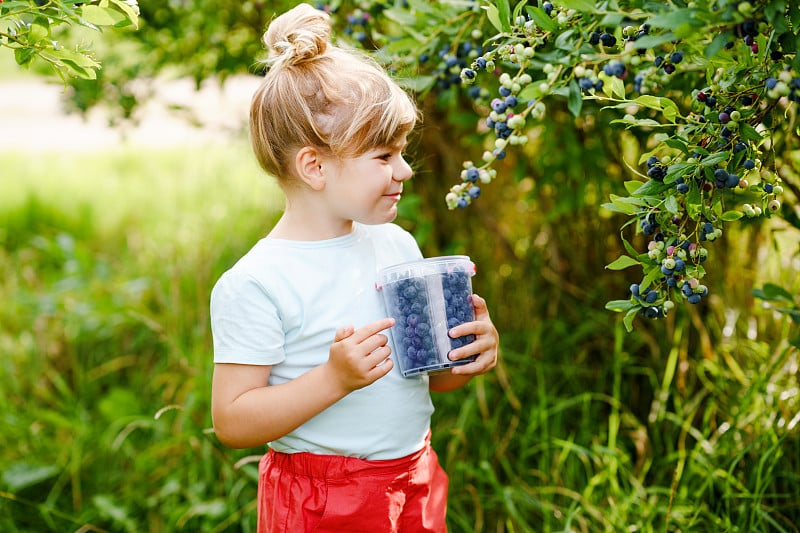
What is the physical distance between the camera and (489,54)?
1425 mm

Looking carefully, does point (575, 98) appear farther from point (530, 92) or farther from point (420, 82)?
point (420, 82)

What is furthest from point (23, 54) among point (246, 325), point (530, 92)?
point (530, 92)

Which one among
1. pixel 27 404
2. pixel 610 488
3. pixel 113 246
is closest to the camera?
pixel 610 488

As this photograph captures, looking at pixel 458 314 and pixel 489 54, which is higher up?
pixel 489 54

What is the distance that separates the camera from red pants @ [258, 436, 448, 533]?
1.60m

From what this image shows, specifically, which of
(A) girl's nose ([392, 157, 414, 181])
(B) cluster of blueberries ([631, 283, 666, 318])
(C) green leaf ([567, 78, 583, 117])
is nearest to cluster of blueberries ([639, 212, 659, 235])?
(B) cluster of blueberries ([631, 283, 666, 318])

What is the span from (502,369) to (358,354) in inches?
57.5

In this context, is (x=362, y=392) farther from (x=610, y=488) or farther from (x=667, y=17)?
(x=610, y=488)

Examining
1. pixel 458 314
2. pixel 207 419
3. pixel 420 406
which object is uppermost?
pixel 458 314

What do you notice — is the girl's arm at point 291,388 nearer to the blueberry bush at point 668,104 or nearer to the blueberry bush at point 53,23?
the blueberry bush at point 668,104

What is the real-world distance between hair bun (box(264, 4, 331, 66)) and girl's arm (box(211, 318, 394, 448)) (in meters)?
0.56

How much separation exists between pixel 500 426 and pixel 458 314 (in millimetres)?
1403

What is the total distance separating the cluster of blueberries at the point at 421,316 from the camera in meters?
1.52

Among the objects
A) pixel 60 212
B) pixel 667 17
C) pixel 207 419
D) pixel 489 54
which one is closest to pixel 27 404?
pixel 207 419
